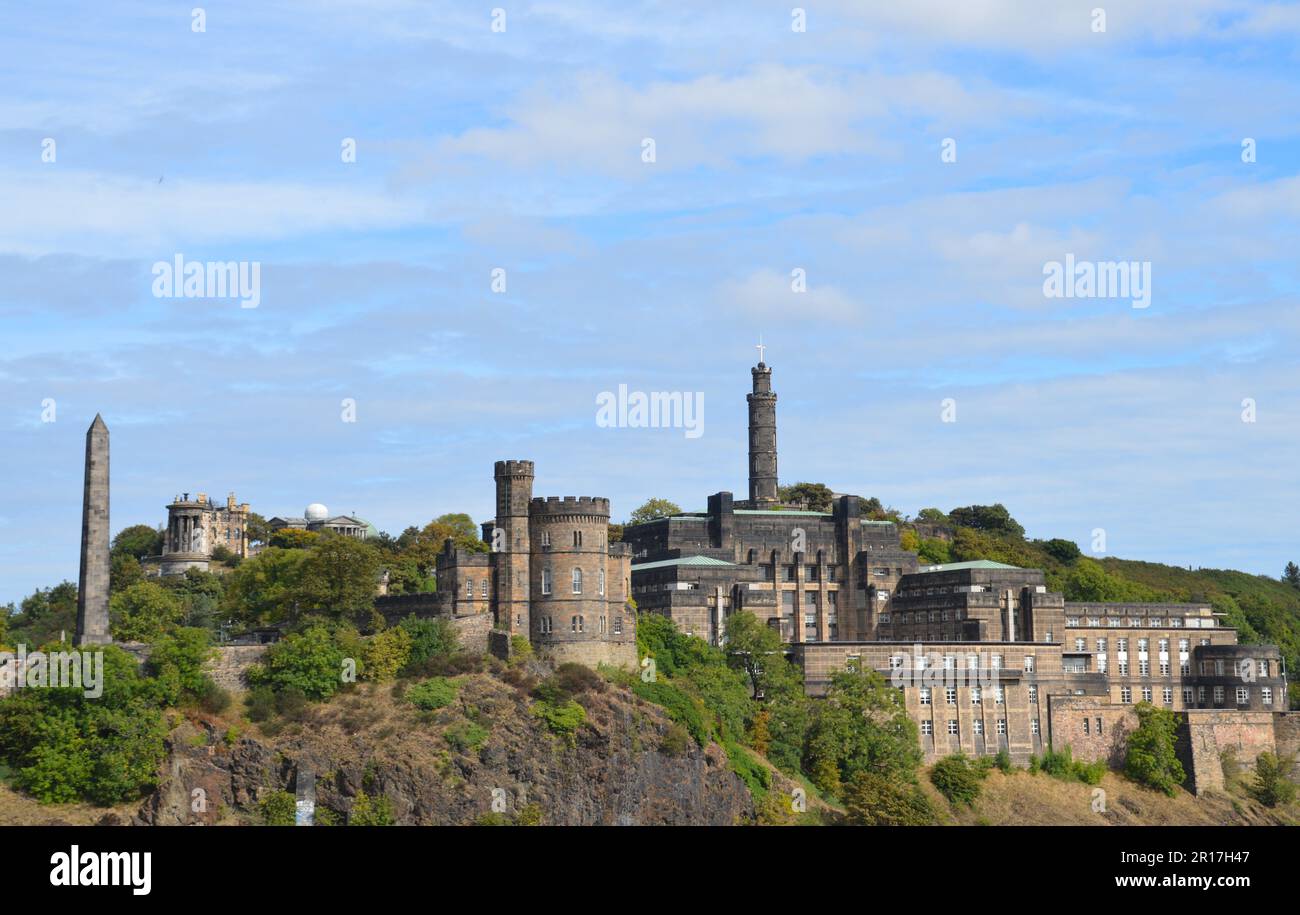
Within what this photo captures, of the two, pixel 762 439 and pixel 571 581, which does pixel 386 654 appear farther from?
pixel 762 439

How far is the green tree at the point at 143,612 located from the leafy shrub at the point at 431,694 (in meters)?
20.3

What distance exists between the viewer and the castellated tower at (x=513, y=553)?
96.0 m

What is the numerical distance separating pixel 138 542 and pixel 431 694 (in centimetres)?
7207

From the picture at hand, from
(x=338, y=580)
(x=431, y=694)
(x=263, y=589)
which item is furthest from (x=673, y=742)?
(x=263, y=589)

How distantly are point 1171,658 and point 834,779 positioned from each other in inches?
1323

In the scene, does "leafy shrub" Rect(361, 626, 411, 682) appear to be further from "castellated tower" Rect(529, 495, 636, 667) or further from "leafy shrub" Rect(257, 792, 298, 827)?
"leafy shrub" Rect(257, 792, 298, 827)

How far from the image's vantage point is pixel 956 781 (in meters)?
106

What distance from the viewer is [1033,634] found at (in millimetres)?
118938

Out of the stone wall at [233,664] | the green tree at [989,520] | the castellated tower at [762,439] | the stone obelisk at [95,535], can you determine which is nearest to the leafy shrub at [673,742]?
the stone wall at [233,664]

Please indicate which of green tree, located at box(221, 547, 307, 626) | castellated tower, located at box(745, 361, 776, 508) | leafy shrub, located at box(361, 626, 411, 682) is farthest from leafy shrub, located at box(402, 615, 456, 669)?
castellated tower, located at box(745, 361, 776, 508)

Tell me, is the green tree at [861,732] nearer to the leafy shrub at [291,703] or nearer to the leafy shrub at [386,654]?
the leafy shrub at [386,654]

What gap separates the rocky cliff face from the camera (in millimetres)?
84438

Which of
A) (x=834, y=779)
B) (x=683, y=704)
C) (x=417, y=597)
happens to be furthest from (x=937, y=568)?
(x=417, y=597)
